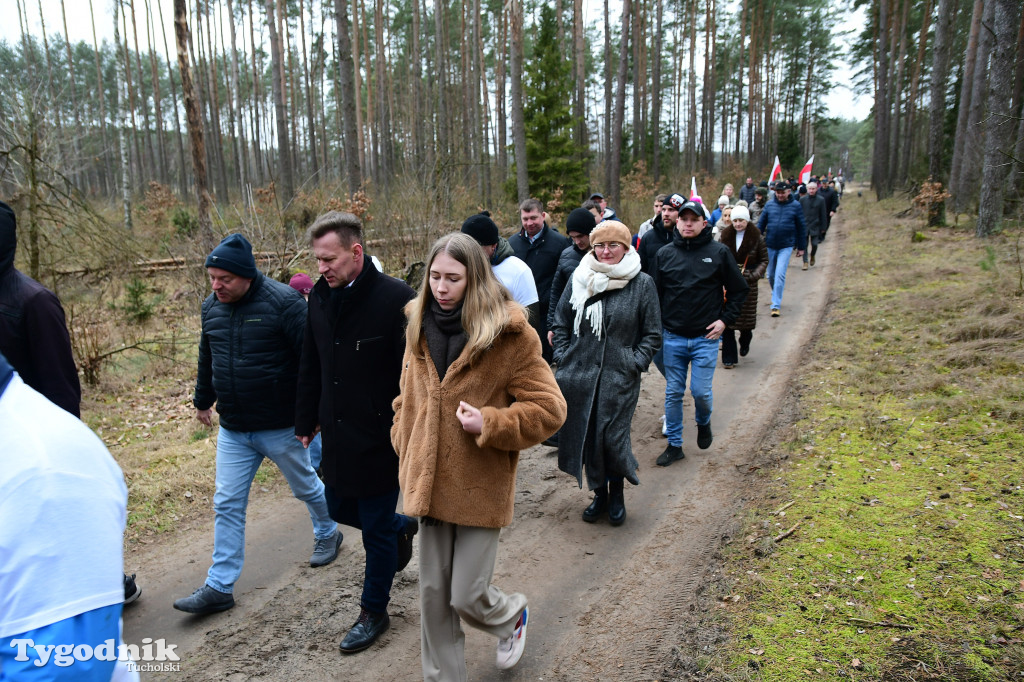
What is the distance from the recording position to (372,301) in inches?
140

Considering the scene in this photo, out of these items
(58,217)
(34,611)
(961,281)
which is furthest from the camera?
(961,281)

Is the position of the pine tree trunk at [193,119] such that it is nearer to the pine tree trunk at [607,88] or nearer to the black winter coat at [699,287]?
the black winter coat at [699,287]

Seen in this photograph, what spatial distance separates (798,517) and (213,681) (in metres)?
3.87

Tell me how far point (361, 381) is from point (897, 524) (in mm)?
3664

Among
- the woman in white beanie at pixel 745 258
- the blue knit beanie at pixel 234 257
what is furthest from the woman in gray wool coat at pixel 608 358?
the woman in white beanie at pixel 745 258

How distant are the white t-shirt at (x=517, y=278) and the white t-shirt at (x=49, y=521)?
14.2ft

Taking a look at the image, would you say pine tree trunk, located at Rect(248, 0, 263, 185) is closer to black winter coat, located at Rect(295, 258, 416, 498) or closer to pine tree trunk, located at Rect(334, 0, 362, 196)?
pine tree trunk, located at Rect(334, 0, 362, 196)

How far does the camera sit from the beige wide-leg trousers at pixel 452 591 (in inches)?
116

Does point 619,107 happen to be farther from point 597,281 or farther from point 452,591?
point 452,591

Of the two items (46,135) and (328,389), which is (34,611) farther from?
(46,135)

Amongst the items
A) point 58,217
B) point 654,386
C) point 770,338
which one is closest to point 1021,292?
point 770,338

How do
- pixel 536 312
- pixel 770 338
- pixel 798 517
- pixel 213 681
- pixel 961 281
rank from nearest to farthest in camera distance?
pixel 213 681, pixel 798 517, pixel 536 312, pixel 770 338, pixel 961 281

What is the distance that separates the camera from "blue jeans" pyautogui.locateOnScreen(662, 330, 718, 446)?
6098 millimetres

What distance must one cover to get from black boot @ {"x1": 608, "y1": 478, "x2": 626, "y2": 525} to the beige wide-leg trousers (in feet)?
6.80
